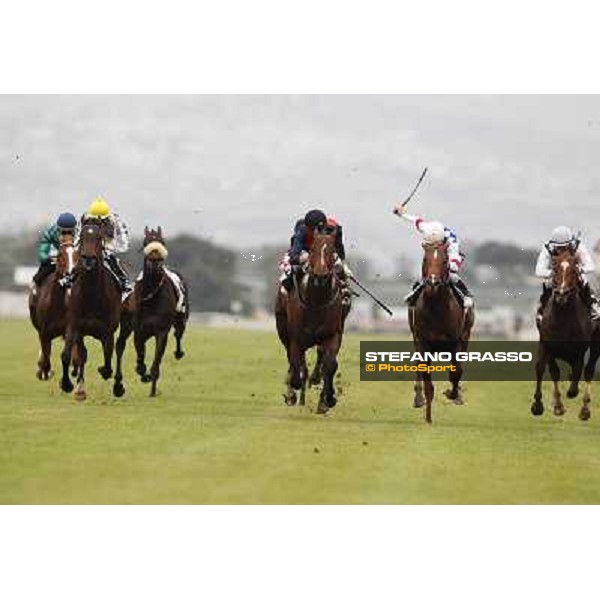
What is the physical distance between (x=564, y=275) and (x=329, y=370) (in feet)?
10.0

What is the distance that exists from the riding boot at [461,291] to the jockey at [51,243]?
5060mm

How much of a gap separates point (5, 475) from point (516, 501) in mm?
4575

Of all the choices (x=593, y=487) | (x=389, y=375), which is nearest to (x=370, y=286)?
(x=389, y=375)

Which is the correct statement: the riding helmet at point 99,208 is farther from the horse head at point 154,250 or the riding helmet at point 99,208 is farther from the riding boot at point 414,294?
the riding boot at point 414,294

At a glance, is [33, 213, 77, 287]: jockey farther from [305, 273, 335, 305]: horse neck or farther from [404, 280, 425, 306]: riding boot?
[404, 280, 425, 306]: riding boot

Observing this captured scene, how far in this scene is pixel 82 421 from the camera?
2089cm

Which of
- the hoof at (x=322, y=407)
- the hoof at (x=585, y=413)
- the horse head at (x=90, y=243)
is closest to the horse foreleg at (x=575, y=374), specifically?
the hoof at (x=585, y=413)

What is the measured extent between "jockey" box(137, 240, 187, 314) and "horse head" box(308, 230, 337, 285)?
3386 mm

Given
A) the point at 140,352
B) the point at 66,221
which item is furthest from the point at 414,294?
the point at 66,221

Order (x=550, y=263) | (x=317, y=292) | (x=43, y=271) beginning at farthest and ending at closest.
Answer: (x=43, y=271), (x=550, y=263), (x=317, y=292)

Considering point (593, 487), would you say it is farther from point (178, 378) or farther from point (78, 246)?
point (178, 378)

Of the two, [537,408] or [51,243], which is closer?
[537,408]

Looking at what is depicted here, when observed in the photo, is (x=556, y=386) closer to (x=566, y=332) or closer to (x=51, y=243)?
(x=566, y=332)

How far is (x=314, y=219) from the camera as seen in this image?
21312 millimetres
